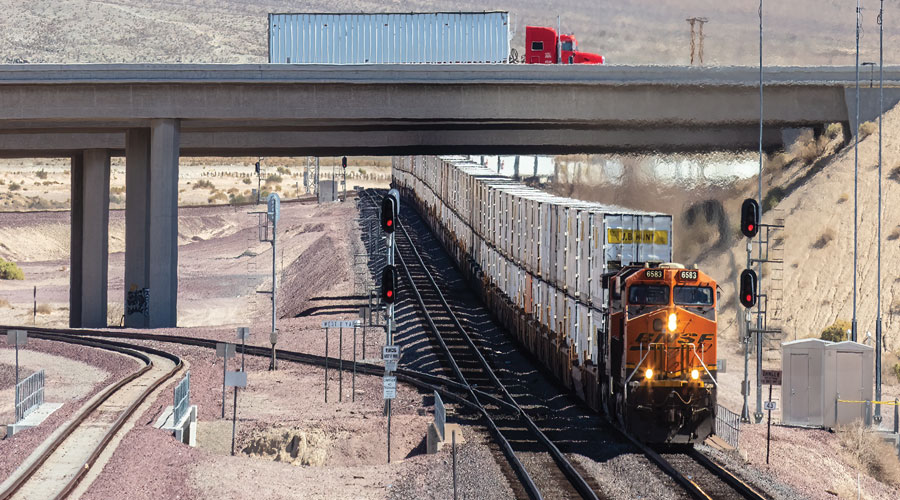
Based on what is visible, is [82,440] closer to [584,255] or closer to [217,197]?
[584,255]

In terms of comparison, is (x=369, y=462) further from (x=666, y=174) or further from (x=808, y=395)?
(x=666, y=174)

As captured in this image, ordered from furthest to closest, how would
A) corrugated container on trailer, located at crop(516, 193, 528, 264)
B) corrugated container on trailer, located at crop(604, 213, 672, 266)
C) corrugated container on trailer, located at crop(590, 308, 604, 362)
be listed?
1. corrugated container on trailer, located at crop(516, 193, 528, 264)
2. corrugated container on trailer, located at crop(604, 213, 672, 266)
3. corrugated container on trailer, located at crop(590, 308, 604, 362)

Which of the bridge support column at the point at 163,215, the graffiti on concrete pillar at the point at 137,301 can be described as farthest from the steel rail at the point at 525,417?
the graffiti on concrete pillar at the point at 137,301

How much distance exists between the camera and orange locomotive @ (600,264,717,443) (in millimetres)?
27922

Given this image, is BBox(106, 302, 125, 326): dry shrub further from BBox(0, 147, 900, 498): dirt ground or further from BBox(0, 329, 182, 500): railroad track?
BBox(0, 329, 182, 500): railroad track

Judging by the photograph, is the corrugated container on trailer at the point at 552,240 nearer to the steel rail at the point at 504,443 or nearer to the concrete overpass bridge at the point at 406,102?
the steel rail at the point at 504,443

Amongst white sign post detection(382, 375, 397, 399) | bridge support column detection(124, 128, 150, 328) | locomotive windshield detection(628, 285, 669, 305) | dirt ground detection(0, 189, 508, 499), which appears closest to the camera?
dirt ground detection(0, 189, 508, 499)

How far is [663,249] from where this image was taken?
32.0 meters

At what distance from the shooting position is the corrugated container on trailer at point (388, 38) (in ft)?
181

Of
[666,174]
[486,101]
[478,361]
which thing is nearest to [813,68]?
[666,174]

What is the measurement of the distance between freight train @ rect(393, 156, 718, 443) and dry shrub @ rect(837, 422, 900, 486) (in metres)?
7.39

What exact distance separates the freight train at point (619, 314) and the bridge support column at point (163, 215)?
1652cm

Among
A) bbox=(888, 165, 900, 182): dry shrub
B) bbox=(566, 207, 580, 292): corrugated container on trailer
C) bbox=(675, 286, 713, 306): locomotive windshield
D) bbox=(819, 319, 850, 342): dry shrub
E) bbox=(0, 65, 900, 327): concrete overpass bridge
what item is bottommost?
bbox=(819, 319, 850, 342): dry shrub

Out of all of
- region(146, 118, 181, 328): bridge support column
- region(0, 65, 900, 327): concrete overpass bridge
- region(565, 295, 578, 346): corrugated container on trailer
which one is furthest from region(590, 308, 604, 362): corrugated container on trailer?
region(146, 118, 181, 328): bridge support column
